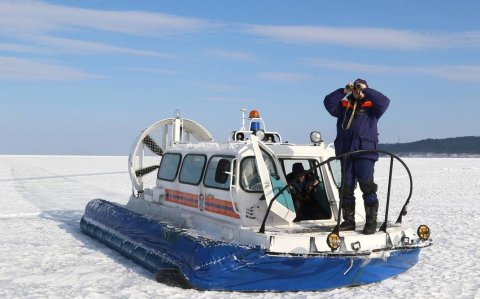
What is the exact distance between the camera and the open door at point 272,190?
19.0 ft

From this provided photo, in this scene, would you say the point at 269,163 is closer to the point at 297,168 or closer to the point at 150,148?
the point at 297,168

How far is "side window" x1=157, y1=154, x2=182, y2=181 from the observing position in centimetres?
757

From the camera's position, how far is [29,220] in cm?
1030

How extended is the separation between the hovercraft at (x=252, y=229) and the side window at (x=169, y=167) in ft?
0.05

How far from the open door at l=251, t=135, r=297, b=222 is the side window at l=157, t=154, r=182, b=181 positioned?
1.82 m

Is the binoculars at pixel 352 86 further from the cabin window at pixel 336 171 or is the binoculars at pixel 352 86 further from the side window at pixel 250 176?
the side window at pixel 250 176

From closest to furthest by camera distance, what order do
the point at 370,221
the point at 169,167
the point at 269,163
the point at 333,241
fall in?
the point at 333,241 → the point at 370,221 → the point at 269,163 → the point at 169,167

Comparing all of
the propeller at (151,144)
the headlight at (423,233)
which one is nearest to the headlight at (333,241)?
the headlight at (423,233)

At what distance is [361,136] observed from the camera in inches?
222

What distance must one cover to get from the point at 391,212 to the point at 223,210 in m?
6.22

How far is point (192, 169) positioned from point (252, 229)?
1717 millimetres

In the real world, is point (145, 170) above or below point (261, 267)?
above

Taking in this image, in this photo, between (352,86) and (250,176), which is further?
(250,176)

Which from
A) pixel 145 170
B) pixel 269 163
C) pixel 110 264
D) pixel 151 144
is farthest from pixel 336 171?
pixel 145 170
